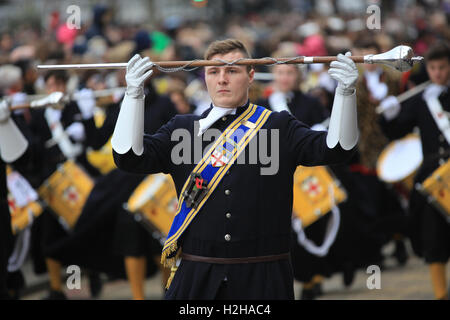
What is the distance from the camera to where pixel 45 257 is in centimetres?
977

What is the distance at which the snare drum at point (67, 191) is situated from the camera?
9547 millimetres

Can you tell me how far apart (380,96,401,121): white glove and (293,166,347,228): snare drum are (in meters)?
0.74

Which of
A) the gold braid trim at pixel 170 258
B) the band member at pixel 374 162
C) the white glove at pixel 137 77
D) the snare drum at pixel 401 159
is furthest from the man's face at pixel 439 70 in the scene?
the white glove at pixel 137 77

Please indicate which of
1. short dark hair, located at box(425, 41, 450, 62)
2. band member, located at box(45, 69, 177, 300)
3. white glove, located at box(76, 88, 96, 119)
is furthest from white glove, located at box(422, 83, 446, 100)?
white glove, located at box(76, 88, 96, 119)

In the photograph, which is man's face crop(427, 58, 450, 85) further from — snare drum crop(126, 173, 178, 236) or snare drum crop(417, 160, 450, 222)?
snare drum crop(126, 173, 178, 236)

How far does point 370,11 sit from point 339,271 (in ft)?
8.35

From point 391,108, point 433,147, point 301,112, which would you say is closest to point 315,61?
point 433,147

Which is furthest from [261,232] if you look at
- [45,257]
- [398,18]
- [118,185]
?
[398,18]

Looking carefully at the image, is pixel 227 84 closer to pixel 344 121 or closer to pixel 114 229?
pixel 344 121

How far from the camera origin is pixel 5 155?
7.23 metres

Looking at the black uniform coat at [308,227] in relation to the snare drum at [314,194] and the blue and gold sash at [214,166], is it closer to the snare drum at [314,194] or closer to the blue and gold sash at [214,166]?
the snare drum at [314,194]

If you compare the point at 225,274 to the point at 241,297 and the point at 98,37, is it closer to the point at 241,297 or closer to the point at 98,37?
the point at 241,297

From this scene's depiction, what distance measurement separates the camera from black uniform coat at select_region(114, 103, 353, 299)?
4.98 metres

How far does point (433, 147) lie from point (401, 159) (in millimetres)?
1270
